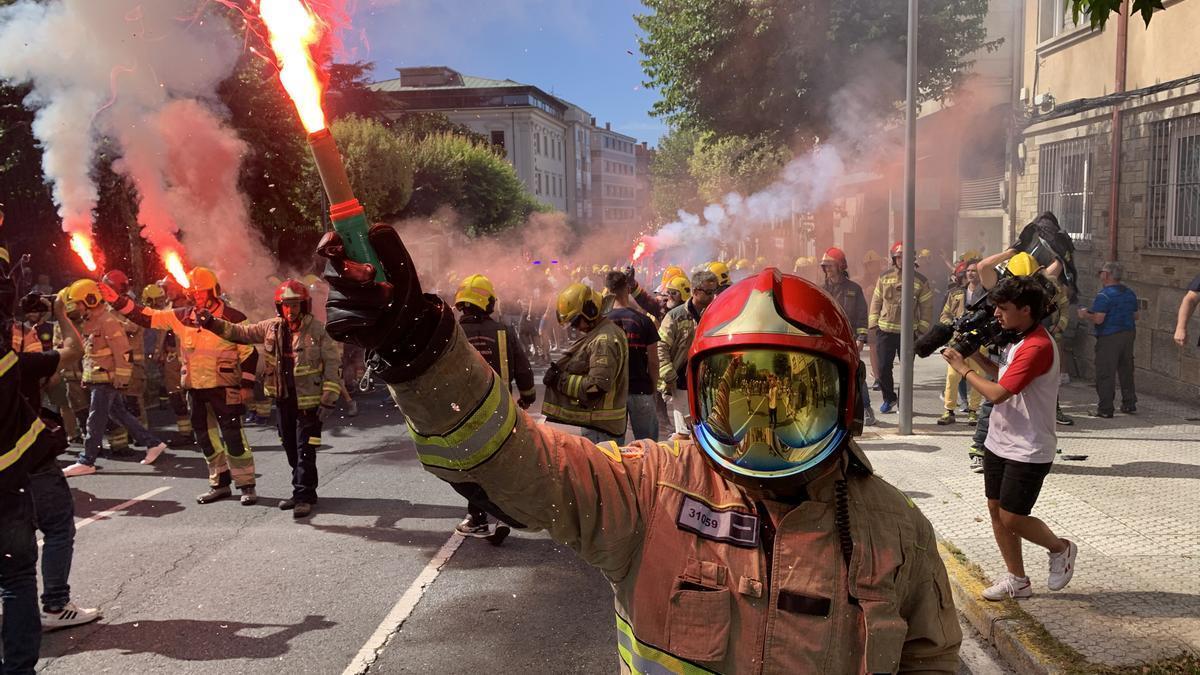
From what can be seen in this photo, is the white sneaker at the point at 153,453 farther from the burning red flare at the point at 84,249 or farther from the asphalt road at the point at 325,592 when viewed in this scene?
the burning red flare at the point at 84,249

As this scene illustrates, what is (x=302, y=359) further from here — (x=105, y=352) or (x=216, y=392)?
(x=105, y=352)

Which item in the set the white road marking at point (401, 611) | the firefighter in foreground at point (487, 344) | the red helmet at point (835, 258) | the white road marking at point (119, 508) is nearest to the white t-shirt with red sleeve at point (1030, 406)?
the firefighter in foreground at point (487, 344)

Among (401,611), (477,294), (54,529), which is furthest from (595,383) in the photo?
(54,529)

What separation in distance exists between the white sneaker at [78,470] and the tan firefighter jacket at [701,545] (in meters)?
8.41

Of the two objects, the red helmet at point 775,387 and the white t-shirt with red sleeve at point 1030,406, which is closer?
the red helmet at point 775,387

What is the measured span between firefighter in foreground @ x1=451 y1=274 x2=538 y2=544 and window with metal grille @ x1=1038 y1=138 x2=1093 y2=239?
10.4 meters

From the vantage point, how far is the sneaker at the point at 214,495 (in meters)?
7.18

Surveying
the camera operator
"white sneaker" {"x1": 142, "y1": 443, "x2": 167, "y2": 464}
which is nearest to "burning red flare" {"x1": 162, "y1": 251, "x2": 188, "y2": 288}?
"white sneaker" {"x1": 142, "y1": 443, "x2": 167, "y2": 464}

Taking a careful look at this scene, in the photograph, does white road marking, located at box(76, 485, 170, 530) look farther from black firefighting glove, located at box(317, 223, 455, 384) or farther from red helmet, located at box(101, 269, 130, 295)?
black firefighting glove, located at box(317, 223, 455, 384)

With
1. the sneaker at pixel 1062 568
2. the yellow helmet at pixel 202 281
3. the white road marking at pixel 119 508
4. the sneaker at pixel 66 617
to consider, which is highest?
the yellow helmet at pixel 202 281

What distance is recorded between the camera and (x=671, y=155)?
59.2 m

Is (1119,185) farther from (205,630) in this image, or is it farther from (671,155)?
(671,155)

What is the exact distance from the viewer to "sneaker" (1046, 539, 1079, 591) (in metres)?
4.51

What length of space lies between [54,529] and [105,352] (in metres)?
4.74
